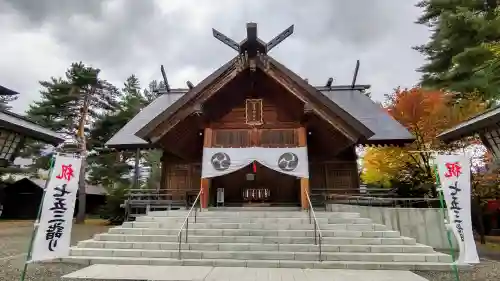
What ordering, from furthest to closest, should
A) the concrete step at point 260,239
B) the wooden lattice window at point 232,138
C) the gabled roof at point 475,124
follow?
the wooden lattice window at point 232,138, the concrete step at point 260,239, the gabled roof at point 475,124

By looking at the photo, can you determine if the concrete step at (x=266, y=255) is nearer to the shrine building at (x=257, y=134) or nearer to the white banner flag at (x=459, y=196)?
the white banner flag at (x=459, y=196)

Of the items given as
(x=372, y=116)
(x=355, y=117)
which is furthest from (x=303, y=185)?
(x=372, y=116)

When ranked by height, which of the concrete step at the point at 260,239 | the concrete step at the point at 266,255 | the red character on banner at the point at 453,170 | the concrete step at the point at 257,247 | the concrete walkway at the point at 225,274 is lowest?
the concrete walkway at the point at 225,274

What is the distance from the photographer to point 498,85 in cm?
1102

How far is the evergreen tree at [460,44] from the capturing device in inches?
565

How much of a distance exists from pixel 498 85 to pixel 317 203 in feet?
25.3

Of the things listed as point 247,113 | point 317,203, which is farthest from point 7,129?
point 317,203

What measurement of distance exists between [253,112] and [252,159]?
1962 mm

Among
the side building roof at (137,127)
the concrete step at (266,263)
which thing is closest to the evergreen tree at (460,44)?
the concrete step at (266,263)

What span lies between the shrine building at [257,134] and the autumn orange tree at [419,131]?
231cm

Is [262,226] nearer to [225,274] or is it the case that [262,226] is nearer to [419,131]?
[225,274]

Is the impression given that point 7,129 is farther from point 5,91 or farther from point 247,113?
point 247,113

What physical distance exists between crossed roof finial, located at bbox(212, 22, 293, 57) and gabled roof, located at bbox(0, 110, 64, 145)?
5969mm

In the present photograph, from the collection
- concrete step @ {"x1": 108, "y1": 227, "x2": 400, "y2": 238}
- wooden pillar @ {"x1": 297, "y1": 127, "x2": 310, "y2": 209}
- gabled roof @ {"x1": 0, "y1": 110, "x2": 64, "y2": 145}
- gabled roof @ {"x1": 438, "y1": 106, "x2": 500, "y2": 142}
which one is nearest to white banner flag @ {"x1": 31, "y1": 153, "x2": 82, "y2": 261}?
gabled roof @ {"x1": 0, "y1": 110, "x2": 64, "y2": 145}
